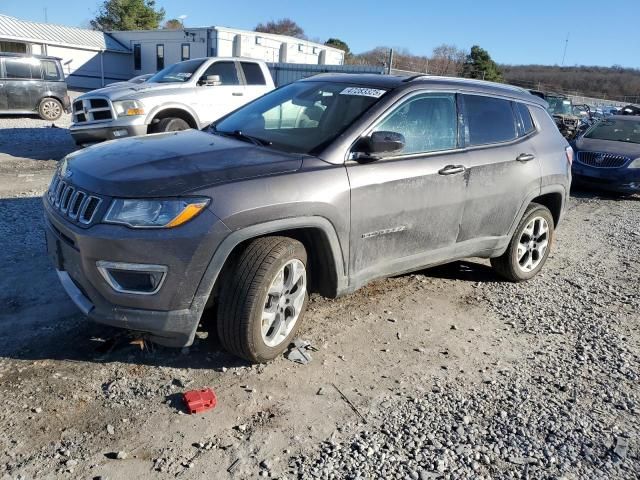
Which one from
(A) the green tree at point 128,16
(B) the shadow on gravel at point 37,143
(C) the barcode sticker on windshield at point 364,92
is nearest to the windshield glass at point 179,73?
(B) the shadow on gravel at point 37,143

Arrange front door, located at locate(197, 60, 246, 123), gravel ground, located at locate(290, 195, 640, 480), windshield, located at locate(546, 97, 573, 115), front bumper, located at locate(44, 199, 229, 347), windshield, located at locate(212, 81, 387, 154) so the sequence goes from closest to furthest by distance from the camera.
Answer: gravel ground, located at locate(290, 195, 640, 480) < front bumper, located at locate(44, 199, 229, 347) < windshield, located at locate(212, 81, 387, 154) < front door, located at locate(197, 60, 246, 123) < windshield, located at locate(546, 97, 573, 115)

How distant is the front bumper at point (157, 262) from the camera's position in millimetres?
2850

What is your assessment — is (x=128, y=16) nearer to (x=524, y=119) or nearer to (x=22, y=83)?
(x=22, y=83)

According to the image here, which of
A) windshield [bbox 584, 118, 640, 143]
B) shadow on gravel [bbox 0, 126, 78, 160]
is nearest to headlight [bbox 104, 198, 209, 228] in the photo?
shadow on gravel [bbox 0, 126, 78, 160]

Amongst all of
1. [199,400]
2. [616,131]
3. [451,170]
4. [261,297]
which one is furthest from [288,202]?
[616,131]

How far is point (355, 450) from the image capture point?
2.73 meters

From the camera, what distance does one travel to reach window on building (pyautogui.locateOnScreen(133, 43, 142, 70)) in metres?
38.9

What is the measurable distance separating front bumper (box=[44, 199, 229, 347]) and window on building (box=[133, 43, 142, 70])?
4016cm

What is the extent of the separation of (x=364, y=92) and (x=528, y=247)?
241cm

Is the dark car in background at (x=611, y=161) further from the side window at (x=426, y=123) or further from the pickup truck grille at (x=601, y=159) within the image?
the side window at (x=426, y=123)

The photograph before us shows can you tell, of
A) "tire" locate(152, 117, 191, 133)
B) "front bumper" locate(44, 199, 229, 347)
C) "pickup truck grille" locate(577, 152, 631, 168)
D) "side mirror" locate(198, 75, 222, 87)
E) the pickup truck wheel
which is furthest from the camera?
"pickup truck grille" locate(577, 152, 631, 168)

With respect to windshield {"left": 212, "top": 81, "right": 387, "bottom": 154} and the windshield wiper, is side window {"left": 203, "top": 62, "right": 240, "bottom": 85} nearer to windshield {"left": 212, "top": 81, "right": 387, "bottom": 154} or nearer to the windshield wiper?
windshield {"left": 212, "top": 81, "right": 387, "bottom": 154}

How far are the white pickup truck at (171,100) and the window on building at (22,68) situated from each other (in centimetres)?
713

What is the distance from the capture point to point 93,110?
30.6 feet
